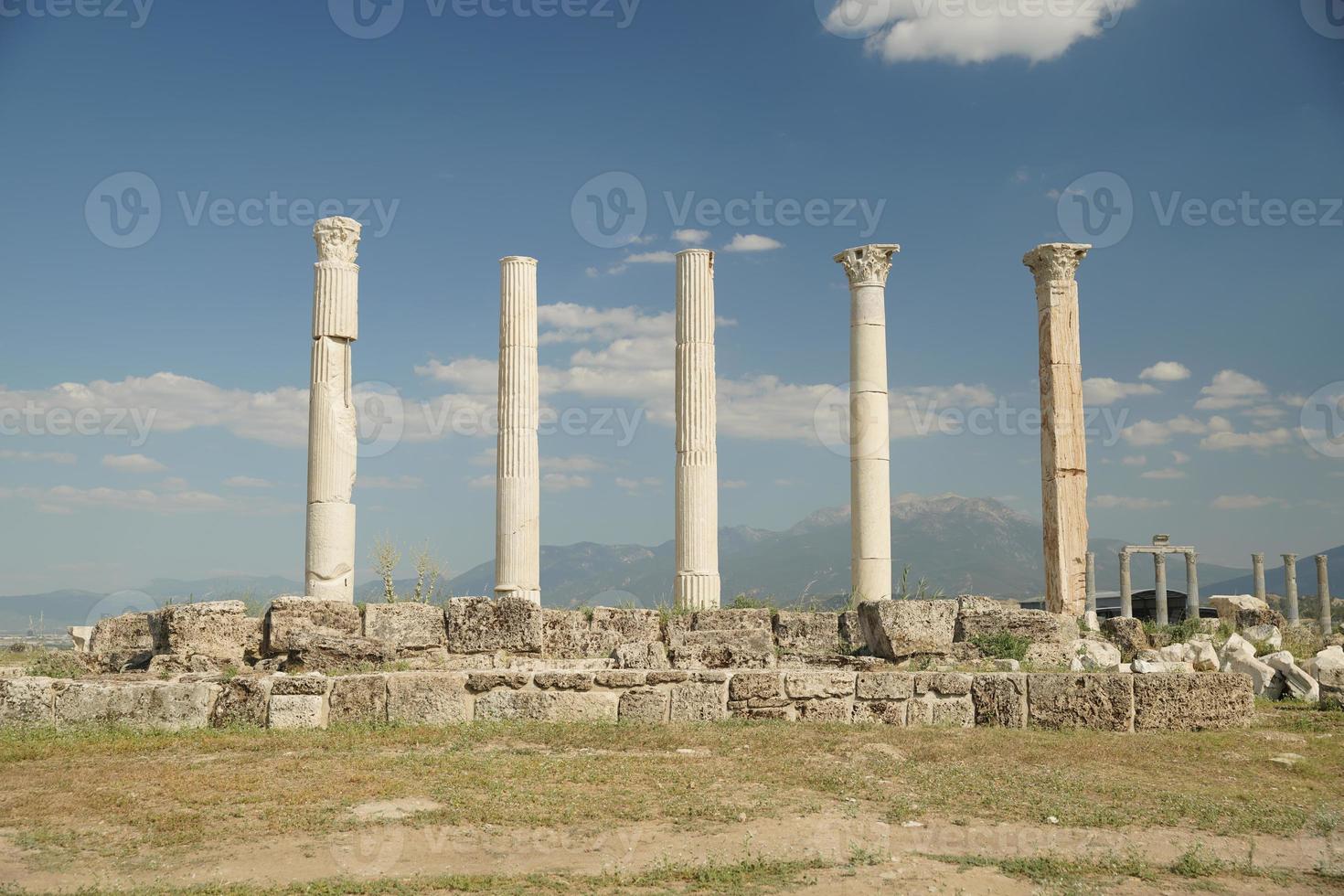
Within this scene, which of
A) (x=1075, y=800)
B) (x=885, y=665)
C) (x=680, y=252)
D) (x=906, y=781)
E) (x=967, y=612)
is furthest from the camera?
(x=680, y=252)

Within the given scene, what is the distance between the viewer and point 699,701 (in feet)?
41.6

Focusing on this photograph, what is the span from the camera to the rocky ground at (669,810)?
690 cm

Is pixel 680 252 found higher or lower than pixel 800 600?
higher

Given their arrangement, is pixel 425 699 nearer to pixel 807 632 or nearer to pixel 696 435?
pixel 807 632

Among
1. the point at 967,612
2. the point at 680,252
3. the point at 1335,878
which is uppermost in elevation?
the point at 680,252

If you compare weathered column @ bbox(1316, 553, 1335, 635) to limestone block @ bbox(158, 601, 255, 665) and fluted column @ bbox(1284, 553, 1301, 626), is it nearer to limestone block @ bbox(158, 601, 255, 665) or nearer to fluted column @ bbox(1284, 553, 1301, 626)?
fluted column @ bbox(1284, 553, 1301, 626)

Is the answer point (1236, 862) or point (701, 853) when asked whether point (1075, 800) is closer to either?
point (1236, 862)

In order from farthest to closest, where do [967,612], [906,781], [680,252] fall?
[680,252], [967,612], [906,781]

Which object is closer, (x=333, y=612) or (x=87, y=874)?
(x=87, y=874)

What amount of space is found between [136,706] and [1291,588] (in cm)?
3386

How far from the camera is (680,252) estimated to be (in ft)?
72.9

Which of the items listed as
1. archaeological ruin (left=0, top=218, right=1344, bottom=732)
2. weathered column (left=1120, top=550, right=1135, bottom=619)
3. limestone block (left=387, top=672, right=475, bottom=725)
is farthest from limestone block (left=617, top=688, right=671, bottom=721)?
weathered column (left=1120, top=550, right=1135, bottom=619)

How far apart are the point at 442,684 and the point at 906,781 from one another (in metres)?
5.58

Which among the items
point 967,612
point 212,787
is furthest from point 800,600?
point 212,787
